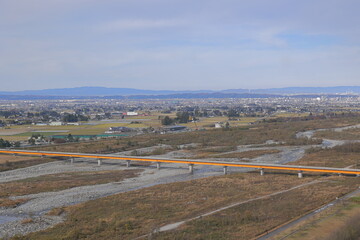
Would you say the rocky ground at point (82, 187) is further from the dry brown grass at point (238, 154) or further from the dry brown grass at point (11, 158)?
the dry brown grass at point (11, 158)

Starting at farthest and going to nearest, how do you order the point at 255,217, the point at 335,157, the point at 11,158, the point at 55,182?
the point at 11,158, the point at 335,157, the point at 55,182, the point at 255,217

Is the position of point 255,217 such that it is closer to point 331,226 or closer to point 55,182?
point 331,226

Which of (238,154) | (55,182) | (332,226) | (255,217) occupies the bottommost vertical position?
(238,154)

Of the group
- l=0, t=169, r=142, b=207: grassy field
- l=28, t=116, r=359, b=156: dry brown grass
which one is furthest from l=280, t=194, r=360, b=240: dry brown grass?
l=28, t=116, r=359, b=156: dry brown grass

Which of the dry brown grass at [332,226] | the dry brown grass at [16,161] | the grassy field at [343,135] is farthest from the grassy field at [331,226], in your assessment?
the grassy field at [343,135]

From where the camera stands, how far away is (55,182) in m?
30.2

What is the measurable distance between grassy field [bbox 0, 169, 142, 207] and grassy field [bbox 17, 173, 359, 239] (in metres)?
5.14

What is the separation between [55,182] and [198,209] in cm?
1344

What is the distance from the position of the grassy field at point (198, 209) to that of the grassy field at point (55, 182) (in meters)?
5.14

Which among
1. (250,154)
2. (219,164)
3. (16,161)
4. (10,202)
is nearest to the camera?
(10,202)

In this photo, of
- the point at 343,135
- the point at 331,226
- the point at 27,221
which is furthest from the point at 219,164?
the point at 343,135

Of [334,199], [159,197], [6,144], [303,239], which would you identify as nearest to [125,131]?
[6,144]

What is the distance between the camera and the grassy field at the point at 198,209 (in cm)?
1725

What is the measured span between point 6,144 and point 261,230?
40.2 meters
